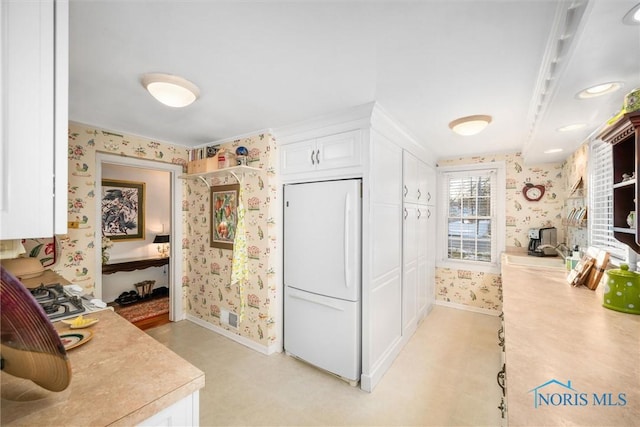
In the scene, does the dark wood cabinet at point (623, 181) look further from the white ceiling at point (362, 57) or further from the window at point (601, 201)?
the window at point (601, 201)

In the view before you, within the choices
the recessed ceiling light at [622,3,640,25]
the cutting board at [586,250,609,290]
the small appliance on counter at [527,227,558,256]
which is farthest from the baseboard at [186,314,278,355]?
the small appliance on counter at [527,227,558,256]

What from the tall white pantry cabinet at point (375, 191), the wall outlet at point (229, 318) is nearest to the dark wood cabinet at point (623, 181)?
the tall white pantry cabinet at point (375, 191)

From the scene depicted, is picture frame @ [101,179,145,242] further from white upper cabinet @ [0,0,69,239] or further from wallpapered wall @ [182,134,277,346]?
white upper cabinet @ [0,0,69,239]

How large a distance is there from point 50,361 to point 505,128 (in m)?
3.42

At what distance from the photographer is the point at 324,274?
2.38 meters

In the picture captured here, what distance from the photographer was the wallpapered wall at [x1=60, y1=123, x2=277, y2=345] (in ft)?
8.54

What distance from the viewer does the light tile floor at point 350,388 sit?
189cm

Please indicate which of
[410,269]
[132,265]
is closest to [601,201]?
[410,269]

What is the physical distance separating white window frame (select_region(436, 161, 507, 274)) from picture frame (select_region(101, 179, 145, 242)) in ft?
15.9

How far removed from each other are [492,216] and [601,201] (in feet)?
5.26

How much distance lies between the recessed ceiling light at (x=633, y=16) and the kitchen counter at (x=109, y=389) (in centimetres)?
190

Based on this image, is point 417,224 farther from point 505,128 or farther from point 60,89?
Result: point 60,89

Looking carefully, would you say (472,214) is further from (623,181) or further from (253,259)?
(253,259)

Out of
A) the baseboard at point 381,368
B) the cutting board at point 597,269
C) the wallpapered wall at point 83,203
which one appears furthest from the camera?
the wallpapered wall at point 83,203
